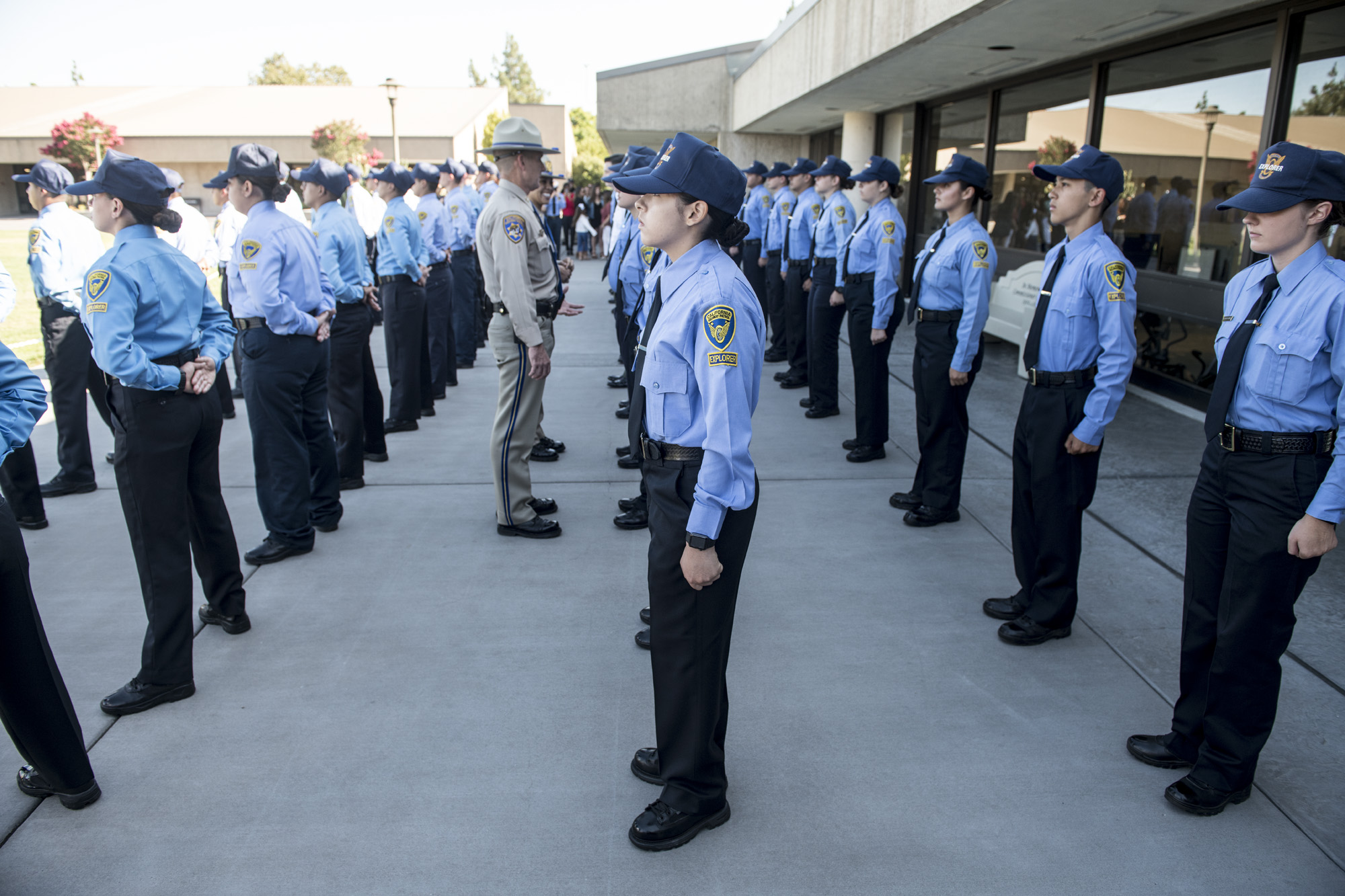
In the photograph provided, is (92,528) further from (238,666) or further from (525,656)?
(525,656)

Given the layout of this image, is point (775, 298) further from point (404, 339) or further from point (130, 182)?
point (130, 182)

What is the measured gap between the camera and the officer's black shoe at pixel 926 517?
17.2ft

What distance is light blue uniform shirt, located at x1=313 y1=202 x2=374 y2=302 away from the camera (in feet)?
18.7

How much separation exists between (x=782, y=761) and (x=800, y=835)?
0.37 metres

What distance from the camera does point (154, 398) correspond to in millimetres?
3312

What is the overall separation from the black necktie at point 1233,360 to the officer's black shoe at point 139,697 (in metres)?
3.80

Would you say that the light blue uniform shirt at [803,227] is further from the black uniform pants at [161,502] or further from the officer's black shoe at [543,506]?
the black uniform pants at [161,502]

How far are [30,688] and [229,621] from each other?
4.30 feet

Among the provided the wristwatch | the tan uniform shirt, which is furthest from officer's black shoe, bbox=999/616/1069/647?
the tan uniform shirt

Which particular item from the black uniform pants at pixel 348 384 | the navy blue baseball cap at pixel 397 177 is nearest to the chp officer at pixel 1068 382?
the black uniform pants at pixel 348 384

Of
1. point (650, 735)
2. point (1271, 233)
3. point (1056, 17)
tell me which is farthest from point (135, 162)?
point (1056, 17)

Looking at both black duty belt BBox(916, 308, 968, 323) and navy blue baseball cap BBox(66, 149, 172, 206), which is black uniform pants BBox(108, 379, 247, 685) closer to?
navy blue baseball cap BBox(66, 149, 172, 206)

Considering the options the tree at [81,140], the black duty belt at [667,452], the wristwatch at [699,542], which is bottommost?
the wristwatch at [699,542]

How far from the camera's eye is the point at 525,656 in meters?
3.74
